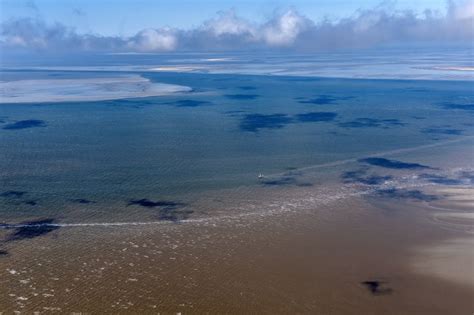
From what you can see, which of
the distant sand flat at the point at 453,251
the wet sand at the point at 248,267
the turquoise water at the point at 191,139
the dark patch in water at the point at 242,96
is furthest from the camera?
the dark patch in water at the point at 242,96

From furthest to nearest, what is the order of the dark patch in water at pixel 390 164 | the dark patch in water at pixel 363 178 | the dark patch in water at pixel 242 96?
1. the dark patch in water at pixel 242 96
2. the dark patch in water at pixel 390 164
3. the dark patch in water at pixel 363 178

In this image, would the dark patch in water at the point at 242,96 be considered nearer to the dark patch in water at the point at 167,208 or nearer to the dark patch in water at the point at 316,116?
the dark patch in water at the point at 316,116

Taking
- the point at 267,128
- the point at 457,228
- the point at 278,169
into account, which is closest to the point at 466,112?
the point at 267,128

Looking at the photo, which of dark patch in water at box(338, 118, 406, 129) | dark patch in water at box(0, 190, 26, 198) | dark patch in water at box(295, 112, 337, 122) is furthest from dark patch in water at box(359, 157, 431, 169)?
dark patch in water at box(0, 190, 26, 198)

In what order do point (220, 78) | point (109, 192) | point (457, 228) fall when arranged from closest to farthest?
point (457, 228)
point (109, 192)
point (220, 78)

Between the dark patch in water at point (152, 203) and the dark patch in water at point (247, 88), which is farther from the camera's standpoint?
the dark patch in water at point (247, 88)

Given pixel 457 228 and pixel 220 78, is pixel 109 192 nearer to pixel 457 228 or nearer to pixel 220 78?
pixel 457 228

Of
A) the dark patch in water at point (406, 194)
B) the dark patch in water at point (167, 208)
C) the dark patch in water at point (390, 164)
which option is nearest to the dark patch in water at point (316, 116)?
the dark patch in water at point (390, 164)
